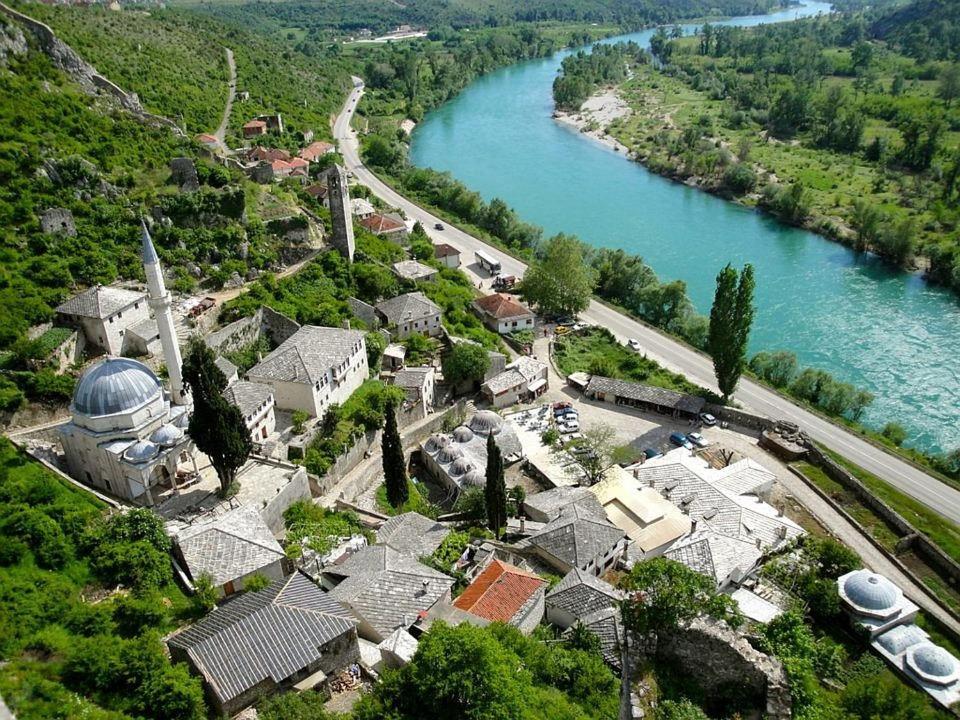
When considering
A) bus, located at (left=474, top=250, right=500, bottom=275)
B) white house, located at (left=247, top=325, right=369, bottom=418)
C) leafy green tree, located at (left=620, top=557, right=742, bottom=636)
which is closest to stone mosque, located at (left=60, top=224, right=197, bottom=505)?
white house, located at (left=247, top=325, right=369, bottom=418)

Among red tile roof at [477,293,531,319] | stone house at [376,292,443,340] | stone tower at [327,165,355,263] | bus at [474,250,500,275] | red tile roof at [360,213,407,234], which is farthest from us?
bus at [474,250,500,275]

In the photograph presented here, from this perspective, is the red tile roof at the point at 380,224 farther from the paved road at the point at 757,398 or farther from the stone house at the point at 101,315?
the stone house at the point at 101,315

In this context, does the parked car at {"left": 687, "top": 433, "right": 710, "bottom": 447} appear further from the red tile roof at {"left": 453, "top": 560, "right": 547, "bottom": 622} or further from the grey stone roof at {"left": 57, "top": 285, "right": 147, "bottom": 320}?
the grey stone roof at {"left": 57, "top": 285, "right": 147, "bottom": 320}

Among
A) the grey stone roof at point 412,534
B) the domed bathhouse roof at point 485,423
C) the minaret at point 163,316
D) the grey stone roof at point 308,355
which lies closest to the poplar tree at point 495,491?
the grey stone roof at point 412,534

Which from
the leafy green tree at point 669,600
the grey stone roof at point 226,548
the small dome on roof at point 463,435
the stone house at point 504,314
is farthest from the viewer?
the stone house at point 504,314

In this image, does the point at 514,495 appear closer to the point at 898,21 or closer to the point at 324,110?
the point at 324,110

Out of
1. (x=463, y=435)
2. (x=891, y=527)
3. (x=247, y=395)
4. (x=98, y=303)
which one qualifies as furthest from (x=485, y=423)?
(x=891, y=527)
